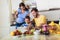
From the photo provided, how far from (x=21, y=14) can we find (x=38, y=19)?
0.26 metres

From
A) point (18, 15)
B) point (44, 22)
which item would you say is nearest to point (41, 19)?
point (44, 22)

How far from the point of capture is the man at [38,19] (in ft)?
6.32

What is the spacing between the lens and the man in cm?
193

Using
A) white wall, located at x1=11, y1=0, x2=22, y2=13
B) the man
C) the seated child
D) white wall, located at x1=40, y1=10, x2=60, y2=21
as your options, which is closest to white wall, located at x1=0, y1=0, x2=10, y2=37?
white wall, located at x1=11, y1=0, x2=22, y2=13

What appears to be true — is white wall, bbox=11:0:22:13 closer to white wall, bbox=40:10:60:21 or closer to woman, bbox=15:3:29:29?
woman, bbox=15:3:29:29

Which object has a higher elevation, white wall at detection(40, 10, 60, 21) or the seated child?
white wall at detection(40, 10, 60, 21)

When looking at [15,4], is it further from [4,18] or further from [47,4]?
[47,4]

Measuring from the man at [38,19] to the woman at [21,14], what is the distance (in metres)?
0.11

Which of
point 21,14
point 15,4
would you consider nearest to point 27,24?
point 21,14

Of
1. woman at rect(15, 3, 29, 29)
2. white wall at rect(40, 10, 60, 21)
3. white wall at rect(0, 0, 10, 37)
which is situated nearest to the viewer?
white wall at rect(40, 10, 60, 21)

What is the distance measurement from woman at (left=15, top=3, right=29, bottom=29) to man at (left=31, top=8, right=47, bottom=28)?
0.11 metres

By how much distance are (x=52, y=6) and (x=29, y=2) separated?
31 centimetres

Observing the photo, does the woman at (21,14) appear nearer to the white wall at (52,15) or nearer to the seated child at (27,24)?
the seated child at (27,24)

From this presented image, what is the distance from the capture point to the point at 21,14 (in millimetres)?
2059
